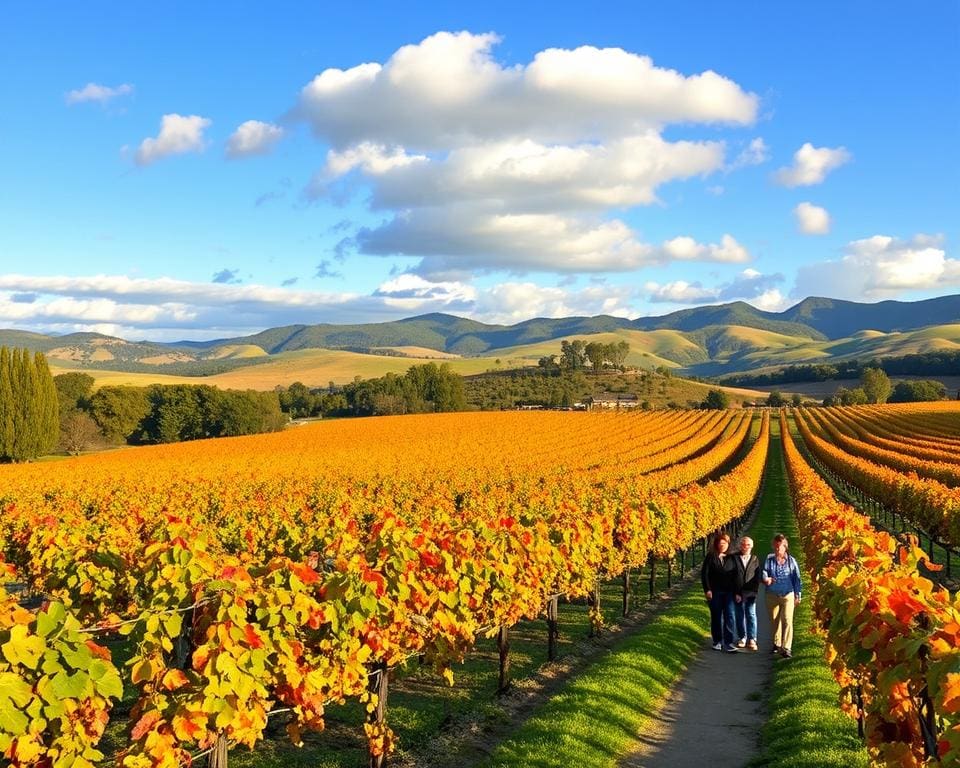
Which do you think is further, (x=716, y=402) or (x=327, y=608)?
(x=716, y=402)

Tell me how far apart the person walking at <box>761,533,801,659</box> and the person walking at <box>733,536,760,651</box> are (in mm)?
227

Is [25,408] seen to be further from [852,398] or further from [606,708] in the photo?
[852,398]

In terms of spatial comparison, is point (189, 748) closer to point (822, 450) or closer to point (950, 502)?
point (950, 502)

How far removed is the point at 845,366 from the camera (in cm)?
19425

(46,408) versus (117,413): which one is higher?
(46,408)

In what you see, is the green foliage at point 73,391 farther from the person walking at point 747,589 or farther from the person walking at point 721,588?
the person walking at point 747,589

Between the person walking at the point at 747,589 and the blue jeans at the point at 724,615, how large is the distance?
141mm

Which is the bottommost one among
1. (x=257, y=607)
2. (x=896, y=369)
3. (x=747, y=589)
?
(x=747, y=589)

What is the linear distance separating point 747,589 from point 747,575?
0.30 metres

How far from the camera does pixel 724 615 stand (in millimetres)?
13688

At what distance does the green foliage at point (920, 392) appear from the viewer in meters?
136

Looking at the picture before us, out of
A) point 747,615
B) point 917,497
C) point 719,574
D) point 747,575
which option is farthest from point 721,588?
point 917,497

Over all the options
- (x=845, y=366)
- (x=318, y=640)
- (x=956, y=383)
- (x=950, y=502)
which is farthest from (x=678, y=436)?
(x=845, y=366)

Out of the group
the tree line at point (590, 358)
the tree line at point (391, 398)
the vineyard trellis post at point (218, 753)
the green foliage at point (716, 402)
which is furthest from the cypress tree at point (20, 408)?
the tree line at point (590, 358)
